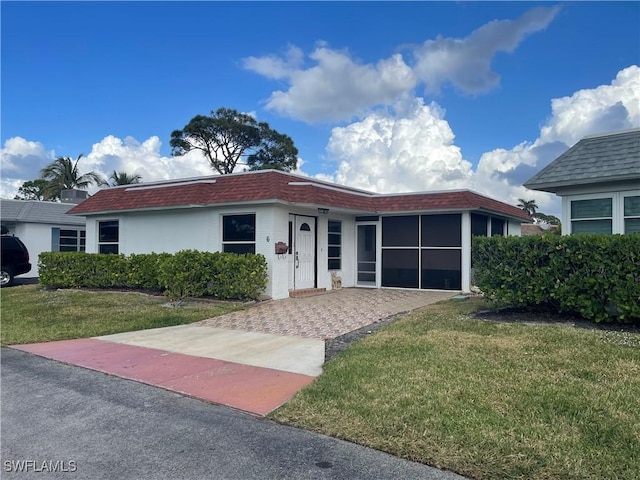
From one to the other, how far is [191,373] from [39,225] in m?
19.6

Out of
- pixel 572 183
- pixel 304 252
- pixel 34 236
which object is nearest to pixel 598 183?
pixel 572 183

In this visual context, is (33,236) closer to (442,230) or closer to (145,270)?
(145,270)

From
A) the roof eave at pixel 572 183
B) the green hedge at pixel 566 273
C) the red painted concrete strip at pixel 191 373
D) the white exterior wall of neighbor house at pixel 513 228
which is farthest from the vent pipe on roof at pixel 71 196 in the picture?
the roof eave at pixel 572 183

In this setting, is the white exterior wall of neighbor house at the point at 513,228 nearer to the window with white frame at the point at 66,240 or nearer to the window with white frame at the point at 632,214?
the window with white frame at the point at 632,214

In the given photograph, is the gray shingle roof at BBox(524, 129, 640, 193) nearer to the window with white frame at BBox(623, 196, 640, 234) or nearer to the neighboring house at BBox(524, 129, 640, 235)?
the neighboring house at BBox(524, 129, 640, 235)

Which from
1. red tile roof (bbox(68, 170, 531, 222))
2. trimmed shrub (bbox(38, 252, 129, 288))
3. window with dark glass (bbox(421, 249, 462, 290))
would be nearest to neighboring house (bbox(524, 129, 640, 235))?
red tile roof (bbox(68, 170, 531, 222))

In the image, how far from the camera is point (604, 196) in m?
9.30

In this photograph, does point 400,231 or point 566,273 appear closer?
point 566,273

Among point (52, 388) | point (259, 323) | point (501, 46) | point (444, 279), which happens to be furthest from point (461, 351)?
point (501, 46)

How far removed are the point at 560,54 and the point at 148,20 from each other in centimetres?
1102

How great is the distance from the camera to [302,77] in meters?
15.2

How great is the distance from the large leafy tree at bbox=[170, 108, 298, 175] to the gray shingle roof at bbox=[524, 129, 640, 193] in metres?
30.4

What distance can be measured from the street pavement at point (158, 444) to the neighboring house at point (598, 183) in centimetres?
823

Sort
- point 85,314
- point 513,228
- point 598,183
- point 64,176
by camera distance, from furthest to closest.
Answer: point 64,176
point 513,228
point 85,314
point 598,183
